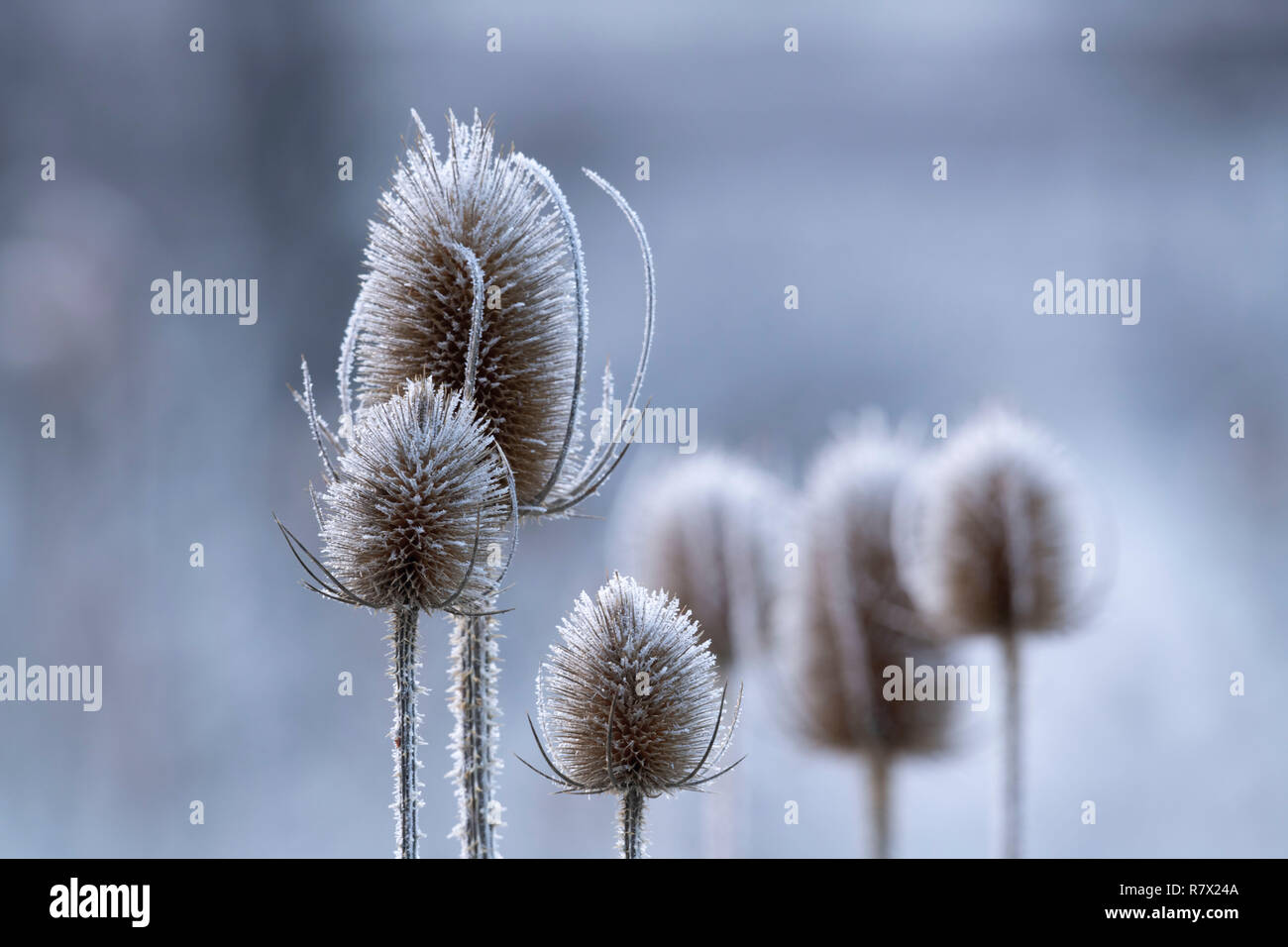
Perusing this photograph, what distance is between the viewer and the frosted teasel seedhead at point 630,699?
4.99 feet

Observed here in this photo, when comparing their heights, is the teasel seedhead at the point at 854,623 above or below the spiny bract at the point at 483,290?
below

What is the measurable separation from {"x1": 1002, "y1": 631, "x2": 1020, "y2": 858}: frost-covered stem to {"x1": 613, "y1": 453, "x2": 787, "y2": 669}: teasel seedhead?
0.92 meters

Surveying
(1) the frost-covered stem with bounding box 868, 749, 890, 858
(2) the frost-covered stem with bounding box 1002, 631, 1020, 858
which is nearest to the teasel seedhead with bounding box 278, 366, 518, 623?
(2) the frost-covered stem with bounding box 1002, 631, 1020, 858

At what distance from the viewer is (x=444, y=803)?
1.85 m

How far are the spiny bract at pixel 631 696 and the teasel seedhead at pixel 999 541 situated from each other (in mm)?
2768

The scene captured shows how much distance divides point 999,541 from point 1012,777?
91 centimetres

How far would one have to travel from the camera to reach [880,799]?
4570 millimetres

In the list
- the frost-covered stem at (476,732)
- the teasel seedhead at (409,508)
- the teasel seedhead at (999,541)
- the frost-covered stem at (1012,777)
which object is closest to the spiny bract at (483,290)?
the teasel seedhead at (409,508)

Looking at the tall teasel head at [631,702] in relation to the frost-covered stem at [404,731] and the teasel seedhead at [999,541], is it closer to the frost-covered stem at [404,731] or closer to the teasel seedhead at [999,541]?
the frost-covered stem at [404,731]

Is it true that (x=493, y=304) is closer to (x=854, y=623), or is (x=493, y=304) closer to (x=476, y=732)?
(x=476, y=732)

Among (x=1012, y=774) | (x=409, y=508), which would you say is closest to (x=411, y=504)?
(x=409, y=508)
